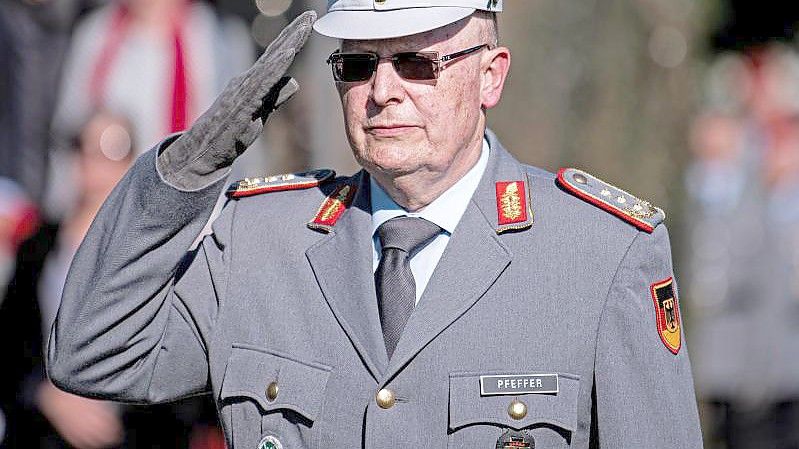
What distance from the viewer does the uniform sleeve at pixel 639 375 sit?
358cm

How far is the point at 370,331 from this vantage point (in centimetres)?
372

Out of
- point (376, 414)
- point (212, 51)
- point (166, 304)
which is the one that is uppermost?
point (212, 51)

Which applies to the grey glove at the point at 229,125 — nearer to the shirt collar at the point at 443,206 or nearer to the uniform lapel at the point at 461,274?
the shirt collar at the point at 443,206

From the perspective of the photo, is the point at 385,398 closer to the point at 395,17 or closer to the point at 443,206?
the point at 443,206

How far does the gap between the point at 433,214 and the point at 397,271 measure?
19 centimetres

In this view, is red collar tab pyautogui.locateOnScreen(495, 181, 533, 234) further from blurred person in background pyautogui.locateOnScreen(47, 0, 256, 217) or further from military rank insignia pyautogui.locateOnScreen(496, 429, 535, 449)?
blurred person in background pyautogui.locateOnScreen(47, 0, 256, 217)

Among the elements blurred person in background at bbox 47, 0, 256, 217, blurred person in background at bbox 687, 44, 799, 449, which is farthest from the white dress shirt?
blurred person in background at bbox 687, 44, 799, 449

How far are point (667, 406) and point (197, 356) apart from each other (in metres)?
1.13

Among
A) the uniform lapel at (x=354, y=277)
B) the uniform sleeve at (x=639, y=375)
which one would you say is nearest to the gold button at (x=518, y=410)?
the uniform sleeve at (x=639, y=375)

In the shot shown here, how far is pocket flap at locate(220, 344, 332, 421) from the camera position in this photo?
3.70 m

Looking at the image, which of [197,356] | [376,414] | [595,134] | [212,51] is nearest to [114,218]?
[197,356]

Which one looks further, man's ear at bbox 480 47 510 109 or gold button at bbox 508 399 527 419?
man's ear at bbox 480 47 510 109

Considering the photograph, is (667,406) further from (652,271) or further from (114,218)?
(114,218)

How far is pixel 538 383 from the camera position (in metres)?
3.63
